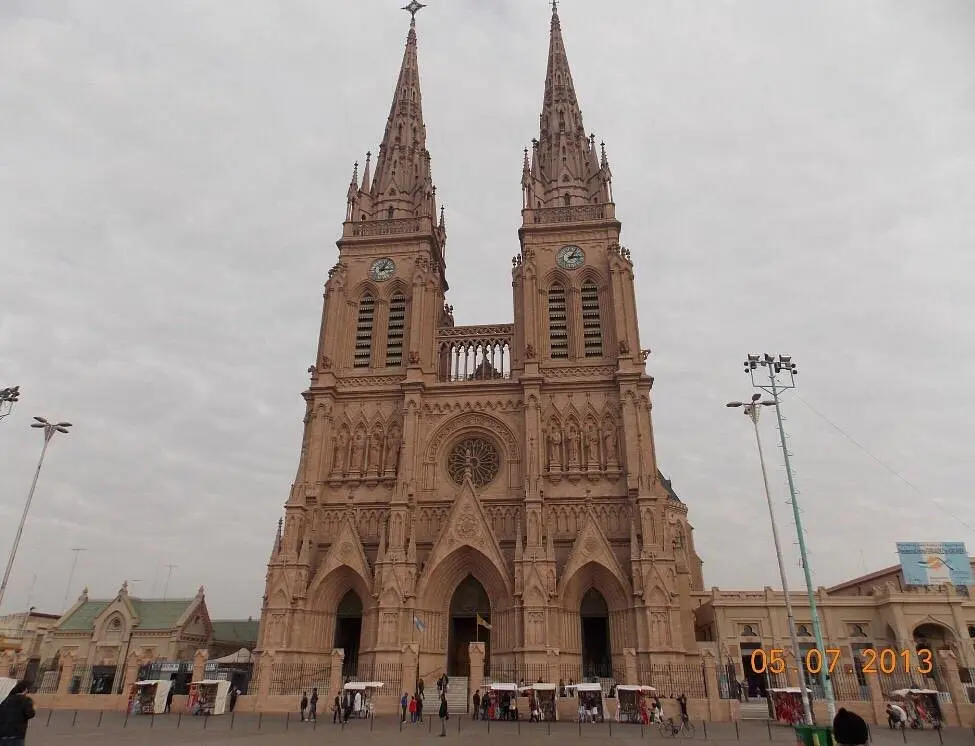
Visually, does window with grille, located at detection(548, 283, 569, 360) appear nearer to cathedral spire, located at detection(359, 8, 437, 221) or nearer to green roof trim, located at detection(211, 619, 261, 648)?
cathedral spire, located at detection(359, 8, 437, 221)

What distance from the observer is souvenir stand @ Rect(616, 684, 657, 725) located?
2477 cm

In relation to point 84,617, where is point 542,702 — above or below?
below

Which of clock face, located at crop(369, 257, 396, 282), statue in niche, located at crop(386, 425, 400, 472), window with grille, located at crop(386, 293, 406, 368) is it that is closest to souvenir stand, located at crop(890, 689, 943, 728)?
statue in niche, located at crop(386, 425, 400, 472)

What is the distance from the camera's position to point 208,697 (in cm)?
2725

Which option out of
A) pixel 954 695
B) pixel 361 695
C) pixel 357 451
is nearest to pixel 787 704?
pixel 954 695

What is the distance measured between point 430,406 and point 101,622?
2992 cm

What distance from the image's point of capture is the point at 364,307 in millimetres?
44875

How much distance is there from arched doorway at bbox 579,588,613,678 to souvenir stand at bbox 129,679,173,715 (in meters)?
20.1

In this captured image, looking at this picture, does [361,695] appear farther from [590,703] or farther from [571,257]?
[571,257]

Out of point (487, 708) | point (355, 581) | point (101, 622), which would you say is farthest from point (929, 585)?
point (101, 622)

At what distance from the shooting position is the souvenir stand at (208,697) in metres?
26.3

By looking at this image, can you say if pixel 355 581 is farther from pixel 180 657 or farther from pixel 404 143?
pixel 404 143
